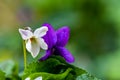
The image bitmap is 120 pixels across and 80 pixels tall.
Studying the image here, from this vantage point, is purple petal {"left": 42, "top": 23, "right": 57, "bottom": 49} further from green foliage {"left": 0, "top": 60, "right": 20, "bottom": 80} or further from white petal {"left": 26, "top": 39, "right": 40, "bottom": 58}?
green foliage {"left": 0, "top": 60, "right": 20, "bottom": 80}

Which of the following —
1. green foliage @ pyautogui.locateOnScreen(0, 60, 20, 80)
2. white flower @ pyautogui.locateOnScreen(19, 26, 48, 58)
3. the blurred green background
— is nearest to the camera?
white flower @ pyautogui.locateOnScreen(19, 26, 48, 58)

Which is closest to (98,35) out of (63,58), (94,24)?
(94,24)

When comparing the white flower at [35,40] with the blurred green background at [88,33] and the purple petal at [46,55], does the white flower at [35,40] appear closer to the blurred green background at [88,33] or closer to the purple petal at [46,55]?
the purple petal at [46,55]

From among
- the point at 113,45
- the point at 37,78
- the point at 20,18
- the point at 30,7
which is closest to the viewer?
the point at 37,78

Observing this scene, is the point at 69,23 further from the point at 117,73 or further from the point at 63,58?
the point at 63,58

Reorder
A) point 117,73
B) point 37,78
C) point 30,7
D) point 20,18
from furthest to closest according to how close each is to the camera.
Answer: point 20,18 < point 30,7 < point 117,73 < point 37,78

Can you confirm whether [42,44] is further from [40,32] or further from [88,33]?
[88,33]

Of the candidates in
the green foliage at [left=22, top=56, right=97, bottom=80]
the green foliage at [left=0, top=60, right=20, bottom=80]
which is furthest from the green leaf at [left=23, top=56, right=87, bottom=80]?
the green foliage at [left=0, top=60, right=20, bottom=80]
